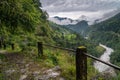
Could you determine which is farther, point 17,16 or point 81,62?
point 17,16

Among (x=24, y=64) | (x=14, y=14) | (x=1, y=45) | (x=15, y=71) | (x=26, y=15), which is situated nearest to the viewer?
(x=15, y=71)

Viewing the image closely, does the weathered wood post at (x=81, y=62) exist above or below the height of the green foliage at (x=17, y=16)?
below

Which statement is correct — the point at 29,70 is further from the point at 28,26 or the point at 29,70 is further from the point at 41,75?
the point at 28,26

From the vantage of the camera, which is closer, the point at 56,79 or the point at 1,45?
the point at 56,79

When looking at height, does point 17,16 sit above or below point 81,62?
above

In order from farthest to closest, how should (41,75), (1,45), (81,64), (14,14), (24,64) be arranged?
(1,45), (14,14), (24,64), (41,75), (81,64)

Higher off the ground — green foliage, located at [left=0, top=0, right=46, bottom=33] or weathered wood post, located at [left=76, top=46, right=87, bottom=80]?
green foliage, located at [left=0, top=0, right=46, bottom=33]

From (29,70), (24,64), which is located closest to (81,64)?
(29,70)

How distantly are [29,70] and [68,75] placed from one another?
2.78m

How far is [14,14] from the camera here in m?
16.2

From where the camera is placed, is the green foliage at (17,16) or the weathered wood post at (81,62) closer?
the weathered wood post at (81,62)

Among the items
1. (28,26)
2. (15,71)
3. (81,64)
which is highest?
(28,26)

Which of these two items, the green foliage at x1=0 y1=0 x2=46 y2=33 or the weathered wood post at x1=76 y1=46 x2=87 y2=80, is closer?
the weathered wood post at x1=76 y1=46 x2=87 y2=80

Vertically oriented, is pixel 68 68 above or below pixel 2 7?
below
